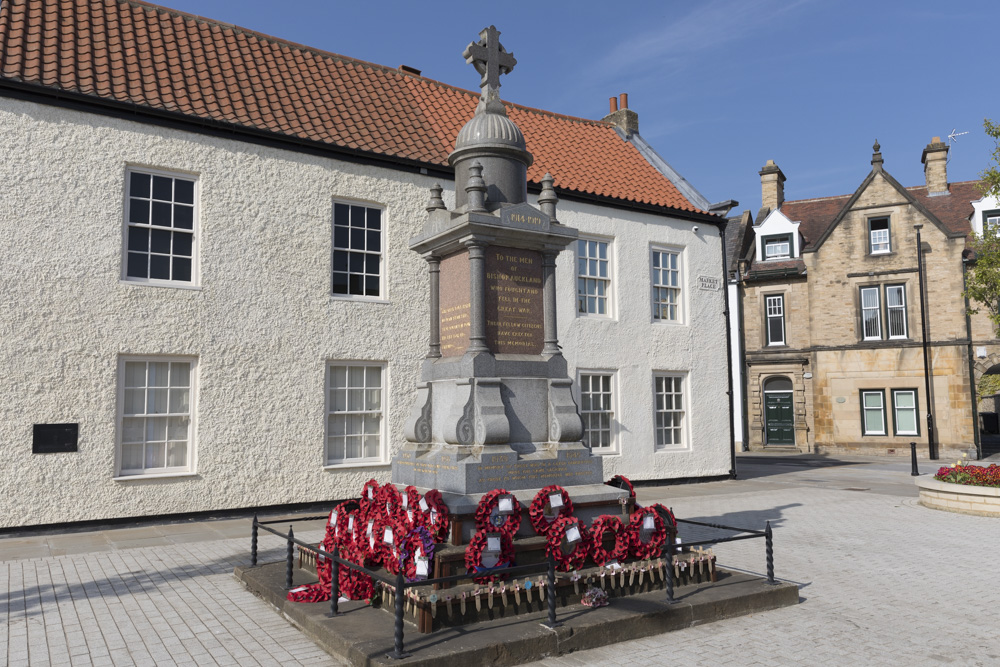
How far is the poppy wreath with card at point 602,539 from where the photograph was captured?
713 cm

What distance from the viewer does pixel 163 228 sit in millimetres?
12398

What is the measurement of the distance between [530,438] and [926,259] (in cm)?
2513

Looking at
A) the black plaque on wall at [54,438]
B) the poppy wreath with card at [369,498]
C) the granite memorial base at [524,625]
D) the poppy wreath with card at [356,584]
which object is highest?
the black plaque on wall at [54,438]

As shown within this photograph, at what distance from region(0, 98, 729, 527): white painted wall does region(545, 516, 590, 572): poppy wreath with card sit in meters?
7.47

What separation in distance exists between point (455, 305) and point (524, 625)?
11.6 ft

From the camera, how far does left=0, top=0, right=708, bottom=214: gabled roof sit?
1234 cm

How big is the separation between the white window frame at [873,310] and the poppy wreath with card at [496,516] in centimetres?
2561

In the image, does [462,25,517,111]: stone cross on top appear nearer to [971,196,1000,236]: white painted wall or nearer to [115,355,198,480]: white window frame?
[115,355,198,480]: white window frame

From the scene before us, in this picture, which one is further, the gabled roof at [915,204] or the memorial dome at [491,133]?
the gabled roof at [915,204]

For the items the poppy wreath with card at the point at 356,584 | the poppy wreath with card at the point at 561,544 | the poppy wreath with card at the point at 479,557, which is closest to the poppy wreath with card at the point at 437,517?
the poppy wreath with card at the point at 479,557

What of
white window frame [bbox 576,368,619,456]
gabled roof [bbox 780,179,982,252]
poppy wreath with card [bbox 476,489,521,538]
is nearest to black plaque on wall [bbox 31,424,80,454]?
poppy wreath with card [bbox 476,489,521,538]

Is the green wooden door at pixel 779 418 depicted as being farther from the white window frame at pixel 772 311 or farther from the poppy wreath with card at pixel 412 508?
the poppy wreath with card at pixel 412 508

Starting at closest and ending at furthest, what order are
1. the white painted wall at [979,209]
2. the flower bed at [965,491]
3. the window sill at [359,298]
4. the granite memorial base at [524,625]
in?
the granite memorial base at [524,625] < the flower bed at [965,491] < the window sill at [359,298] < the white painted wall at [979,209]

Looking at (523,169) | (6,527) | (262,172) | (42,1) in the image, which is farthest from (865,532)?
(42,1)
